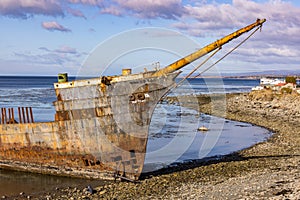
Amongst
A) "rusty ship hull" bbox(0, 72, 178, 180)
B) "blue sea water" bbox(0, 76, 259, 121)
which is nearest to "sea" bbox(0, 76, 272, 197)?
"rusty ship hull" bbox(0, 72, 178, 180)

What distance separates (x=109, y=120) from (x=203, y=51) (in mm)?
4952

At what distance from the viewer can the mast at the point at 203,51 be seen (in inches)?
533

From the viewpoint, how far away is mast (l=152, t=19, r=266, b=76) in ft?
44.4

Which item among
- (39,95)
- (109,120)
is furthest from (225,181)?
(39,95)

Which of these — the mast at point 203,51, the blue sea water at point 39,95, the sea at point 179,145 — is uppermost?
the mast at point 203,51

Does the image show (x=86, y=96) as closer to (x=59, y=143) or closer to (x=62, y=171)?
(x=59, y=143)

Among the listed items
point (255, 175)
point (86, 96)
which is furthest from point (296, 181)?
point (86, 96)

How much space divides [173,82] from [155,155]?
21.6 feet

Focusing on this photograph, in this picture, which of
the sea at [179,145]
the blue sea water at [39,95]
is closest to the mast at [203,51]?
the sea at [179,145]

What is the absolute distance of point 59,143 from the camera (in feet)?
48.6

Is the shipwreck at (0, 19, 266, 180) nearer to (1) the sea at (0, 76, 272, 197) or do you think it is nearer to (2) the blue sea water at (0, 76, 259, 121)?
(1) the sea at (0, 76, 272, 197)

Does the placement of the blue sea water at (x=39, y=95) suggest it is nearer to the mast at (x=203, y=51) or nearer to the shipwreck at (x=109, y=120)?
the mast at (x=203, y=51)

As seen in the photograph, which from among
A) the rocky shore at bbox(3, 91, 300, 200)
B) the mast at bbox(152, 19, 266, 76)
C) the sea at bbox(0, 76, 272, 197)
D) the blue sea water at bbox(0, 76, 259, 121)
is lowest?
the sea at bbox(0, 76, 272, 197)

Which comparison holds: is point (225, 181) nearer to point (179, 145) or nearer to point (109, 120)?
point (109, 120)
